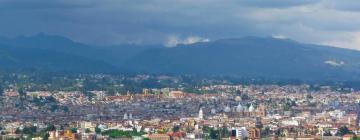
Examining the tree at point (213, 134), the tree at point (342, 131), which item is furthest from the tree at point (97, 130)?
the tree at point (342, 131)

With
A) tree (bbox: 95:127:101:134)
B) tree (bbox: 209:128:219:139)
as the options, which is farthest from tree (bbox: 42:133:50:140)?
tree (bbox: 209:128:219:139)

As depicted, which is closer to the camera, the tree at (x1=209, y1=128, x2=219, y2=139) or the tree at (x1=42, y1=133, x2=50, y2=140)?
the tree at (x1=42, y1=133, x2=50, y2=140)

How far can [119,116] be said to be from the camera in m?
115

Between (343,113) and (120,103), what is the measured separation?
29.6 meters

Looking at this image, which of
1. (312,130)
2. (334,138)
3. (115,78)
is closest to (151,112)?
(312,130)

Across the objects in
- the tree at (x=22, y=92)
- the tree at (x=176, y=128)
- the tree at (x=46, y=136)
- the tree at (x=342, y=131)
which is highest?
the tree at (x=22, y=92)

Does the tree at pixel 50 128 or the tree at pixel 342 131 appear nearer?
the tree at pixel 342 131

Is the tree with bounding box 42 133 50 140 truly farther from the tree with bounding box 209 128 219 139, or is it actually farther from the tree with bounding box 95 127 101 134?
the tree with bounding box 209 128 219 139

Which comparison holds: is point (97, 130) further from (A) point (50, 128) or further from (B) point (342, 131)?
(B) point (342, 131)

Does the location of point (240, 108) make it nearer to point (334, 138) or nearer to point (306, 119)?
point (306, 119)

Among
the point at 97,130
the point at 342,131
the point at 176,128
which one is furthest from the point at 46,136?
the point at 342,131

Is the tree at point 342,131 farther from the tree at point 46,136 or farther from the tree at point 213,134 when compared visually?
the tree at point 46,136

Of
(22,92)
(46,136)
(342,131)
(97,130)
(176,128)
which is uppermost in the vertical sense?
(22,92)

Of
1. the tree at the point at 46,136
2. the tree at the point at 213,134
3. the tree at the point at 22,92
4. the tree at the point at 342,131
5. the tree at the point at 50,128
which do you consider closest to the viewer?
the tree at the point at 46,136
